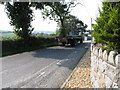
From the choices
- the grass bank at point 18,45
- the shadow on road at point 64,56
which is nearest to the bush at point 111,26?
the shadow on road at point 64,56

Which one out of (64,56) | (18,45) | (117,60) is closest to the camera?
(117,60)

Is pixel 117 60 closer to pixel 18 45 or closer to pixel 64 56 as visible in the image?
pixel 64 56

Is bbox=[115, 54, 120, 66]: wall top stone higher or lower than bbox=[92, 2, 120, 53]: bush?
lower

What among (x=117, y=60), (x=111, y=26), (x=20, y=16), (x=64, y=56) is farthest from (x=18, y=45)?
(x=117, y=60)

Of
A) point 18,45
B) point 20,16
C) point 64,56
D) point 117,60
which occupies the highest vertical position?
point 20,16

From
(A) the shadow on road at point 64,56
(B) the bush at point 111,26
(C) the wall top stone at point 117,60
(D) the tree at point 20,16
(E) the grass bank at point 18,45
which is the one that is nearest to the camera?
(C) the wall top stone at point 117,60

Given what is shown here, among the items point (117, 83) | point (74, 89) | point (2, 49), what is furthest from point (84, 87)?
point (2, 49)

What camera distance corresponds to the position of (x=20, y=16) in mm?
18391

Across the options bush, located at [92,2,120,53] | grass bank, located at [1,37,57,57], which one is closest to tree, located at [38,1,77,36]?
grass bank, located at [1,37,57,57]

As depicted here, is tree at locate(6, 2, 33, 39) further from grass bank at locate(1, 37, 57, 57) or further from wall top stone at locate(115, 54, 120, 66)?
wall top stone at locate(115, 54, 120, 66)

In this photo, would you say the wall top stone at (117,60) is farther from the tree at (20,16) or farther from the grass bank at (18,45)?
the tree at (20,16)

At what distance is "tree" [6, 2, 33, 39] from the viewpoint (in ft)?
60.7

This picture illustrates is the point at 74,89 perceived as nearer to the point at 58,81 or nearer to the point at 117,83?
the point at 58,81

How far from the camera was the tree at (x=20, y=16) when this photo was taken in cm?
1850
